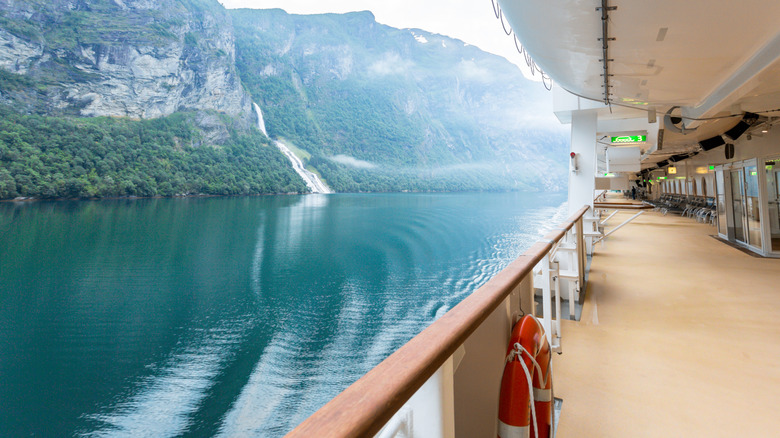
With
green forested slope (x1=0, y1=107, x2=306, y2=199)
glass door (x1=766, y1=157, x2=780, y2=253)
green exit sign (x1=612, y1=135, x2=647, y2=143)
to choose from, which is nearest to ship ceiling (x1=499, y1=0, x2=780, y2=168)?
glass door (x1=766, y1=157, x2=780, y2=253)

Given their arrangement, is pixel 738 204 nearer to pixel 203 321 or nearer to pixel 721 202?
pixel 721 202

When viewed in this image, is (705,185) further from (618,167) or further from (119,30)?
(119,30)

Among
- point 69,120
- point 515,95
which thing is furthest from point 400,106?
point 69,120

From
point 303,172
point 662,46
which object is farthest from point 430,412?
point 303,172

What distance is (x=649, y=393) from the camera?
5.58ft

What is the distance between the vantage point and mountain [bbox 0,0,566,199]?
141 feet

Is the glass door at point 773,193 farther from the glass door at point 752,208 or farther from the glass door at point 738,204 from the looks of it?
the glass door at point 738,204

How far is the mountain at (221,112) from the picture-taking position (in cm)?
4288

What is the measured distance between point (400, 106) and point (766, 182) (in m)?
113

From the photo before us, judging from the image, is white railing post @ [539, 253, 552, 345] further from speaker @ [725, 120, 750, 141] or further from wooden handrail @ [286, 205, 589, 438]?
speaker @ [725, 120, 750, 141]

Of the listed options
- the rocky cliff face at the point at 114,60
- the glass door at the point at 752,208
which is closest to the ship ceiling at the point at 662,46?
the glass door at the point at 752,208

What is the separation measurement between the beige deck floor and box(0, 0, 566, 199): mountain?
157 ft

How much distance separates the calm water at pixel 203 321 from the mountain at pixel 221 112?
3115cm

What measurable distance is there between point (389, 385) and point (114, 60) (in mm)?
70742
